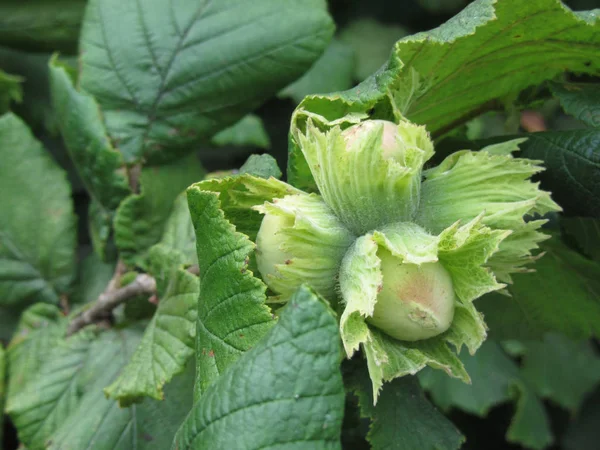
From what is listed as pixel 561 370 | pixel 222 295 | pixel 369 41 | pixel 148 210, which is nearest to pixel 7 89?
pixel 148 210

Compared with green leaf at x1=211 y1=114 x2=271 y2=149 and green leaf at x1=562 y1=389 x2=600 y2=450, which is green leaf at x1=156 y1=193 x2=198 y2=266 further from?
green leaf at x1=562 y1=389 x2=600 y2=450

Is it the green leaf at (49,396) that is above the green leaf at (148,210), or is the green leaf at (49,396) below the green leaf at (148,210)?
below

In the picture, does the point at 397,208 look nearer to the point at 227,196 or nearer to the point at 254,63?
the point at 227,196

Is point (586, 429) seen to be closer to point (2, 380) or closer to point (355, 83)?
point (355, 83)

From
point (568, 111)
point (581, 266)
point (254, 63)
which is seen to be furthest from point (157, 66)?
point (581, 266)

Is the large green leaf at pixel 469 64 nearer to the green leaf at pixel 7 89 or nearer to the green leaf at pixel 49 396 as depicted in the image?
the green leaf at pixel 49 396

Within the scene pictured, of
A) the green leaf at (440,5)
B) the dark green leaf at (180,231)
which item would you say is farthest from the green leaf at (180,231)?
the green leaf at (440,5)

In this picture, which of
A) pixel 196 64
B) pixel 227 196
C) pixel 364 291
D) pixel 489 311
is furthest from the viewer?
pixel 196 64
